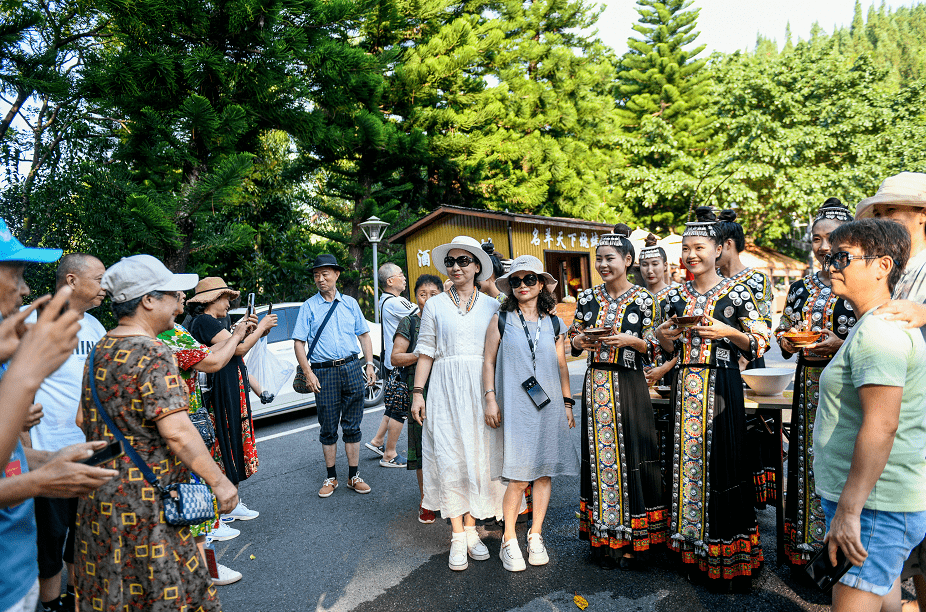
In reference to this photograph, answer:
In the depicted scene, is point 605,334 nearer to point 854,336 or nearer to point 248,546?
point 854,336

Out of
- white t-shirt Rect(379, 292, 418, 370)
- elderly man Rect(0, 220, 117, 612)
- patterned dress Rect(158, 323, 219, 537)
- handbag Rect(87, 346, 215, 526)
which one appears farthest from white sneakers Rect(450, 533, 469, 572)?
white t-shirt Rect(379, 292, 418, 370)

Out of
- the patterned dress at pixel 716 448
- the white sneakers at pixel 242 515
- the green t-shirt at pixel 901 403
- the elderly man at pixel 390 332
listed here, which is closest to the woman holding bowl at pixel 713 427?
the patterned dress at pixel 716 448

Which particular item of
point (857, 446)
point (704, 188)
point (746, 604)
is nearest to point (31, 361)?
point (857, 446)

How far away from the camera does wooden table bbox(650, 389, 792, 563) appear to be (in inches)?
137

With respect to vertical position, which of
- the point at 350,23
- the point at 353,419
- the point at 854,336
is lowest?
the point at 353,419

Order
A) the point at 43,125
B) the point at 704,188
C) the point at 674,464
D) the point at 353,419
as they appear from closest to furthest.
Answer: the point at 674,464, the point at 353,419, the point at 43,125, the point at 704,188

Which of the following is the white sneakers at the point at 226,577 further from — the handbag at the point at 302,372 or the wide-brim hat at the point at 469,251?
the wide-brim hat at the point at 469,251

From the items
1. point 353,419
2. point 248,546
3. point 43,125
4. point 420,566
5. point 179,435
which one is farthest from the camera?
point 43,125

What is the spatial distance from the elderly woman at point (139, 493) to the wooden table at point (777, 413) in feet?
10.0

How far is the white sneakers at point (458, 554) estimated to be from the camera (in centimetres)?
367

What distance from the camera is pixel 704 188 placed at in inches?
962

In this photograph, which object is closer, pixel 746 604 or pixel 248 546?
pixel 746 604

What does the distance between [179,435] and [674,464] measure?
2.70 m

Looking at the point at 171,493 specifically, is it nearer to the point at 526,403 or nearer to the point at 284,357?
the point at 526,403
